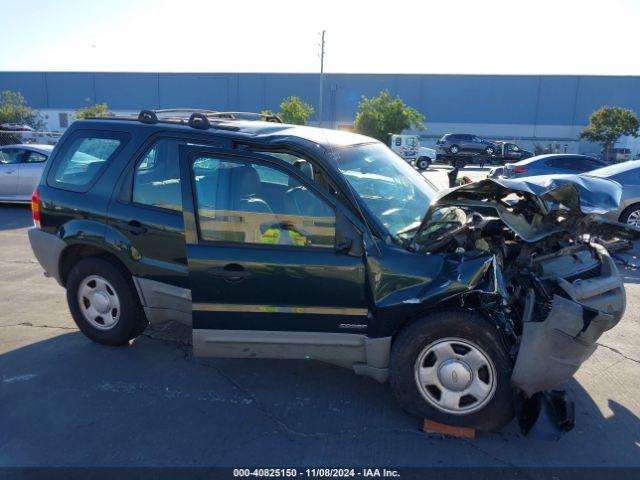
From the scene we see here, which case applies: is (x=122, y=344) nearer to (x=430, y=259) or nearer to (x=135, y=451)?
(x=135, y=451)

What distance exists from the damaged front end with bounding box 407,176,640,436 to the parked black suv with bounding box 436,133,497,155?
34.4 meters

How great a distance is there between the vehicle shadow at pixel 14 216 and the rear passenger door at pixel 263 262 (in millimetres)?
8157

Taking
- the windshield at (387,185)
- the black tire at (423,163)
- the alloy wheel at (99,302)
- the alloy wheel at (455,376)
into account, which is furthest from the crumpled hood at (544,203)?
the black tire at (423,163)

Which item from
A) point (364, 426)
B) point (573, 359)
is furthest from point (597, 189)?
point (364, 426)

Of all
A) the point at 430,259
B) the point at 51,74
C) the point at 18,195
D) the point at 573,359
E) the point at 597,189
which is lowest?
the point at 18,195

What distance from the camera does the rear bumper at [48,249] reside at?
4.22m

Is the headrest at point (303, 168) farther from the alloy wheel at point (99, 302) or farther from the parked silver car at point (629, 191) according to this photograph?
the parked silver car at point (629, 191)

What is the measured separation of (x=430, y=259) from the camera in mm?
3047

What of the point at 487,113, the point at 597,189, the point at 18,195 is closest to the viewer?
the point at 597,189

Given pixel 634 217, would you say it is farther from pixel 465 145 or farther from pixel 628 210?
pixel 465 145

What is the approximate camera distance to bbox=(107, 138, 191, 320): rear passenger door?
12.0 feet

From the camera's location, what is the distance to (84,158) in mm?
4270

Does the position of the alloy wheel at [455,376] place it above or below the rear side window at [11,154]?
below

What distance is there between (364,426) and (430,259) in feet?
3.84
